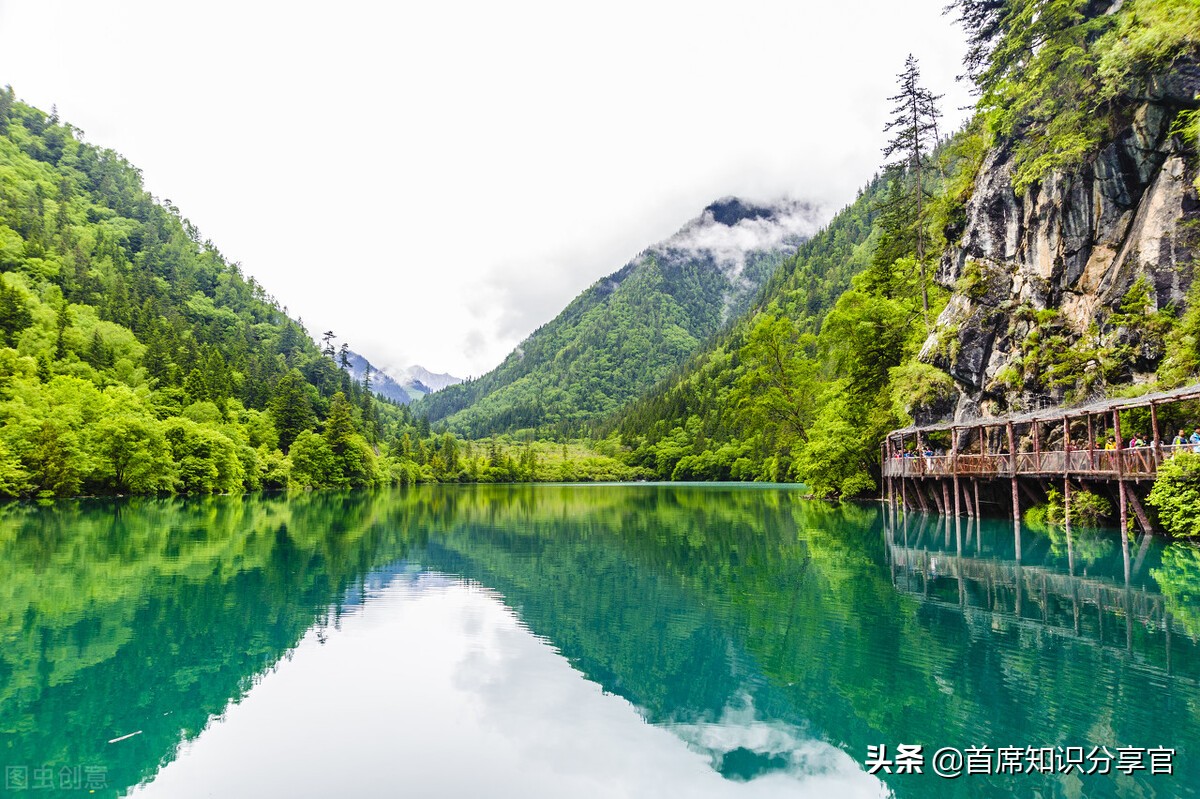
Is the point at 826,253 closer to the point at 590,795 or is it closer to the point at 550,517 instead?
the point at 550,517

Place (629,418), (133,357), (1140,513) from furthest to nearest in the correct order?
(629,418) → (133,357) → (1140,513)

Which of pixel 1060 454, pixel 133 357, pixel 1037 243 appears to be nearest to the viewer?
pixel 1060 454

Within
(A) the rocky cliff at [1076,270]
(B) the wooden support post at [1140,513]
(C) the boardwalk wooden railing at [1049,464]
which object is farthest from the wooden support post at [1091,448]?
(A) the rocky cliff at [1076,270]

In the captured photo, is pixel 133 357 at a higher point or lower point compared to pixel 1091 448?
higher

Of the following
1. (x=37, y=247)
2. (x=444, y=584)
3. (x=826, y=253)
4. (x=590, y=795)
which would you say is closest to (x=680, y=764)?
(x=590, y=795)

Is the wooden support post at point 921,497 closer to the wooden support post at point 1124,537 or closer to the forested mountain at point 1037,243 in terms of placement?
the forested mountain at point 1037,243

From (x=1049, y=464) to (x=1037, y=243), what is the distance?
537 inches

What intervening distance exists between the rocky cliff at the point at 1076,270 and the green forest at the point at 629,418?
35cm

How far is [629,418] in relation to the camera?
17800 cm

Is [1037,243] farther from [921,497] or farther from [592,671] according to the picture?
[592,671]

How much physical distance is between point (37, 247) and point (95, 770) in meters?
119

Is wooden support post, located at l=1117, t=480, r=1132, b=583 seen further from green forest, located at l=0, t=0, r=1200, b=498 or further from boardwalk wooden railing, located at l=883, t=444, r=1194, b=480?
green forest, located at l=0, t=0, r=1200, b=498

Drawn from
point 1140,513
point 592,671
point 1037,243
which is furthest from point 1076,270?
point 592,671

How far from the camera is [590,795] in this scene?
817cm
